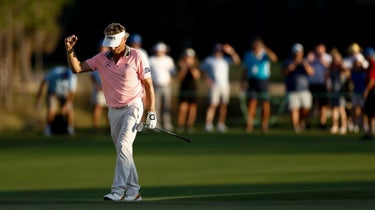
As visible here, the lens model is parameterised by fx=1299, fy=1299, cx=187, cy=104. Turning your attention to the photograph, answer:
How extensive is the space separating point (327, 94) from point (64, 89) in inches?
269

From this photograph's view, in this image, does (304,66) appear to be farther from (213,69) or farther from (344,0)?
(344,0)

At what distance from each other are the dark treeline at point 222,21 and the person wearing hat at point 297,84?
133 ft

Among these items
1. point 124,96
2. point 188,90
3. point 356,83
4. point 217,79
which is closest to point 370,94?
point 356,83

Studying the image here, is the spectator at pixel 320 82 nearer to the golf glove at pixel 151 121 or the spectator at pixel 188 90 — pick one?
the spectator at pixel 188 90

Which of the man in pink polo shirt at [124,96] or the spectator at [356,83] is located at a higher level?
the spectator at [356,83]

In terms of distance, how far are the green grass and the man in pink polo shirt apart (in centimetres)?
41

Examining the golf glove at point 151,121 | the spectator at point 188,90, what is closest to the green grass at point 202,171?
the golf glove at point 151,121

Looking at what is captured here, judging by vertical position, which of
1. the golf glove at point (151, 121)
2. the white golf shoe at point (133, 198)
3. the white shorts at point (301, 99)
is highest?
the white shorts at point (301, 99)

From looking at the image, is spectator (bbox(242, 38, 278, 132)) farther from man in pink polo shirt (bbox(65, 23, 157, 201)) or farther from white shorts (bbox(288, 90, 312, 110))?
man in pink polo shirt (bbox(65, 23, 157, 201))

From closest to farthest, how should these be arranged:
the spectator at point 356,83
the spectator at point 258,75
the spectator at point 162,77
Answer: the spectator at point 356,83 < the spectator at point 258,75 < the spectator at point 162,77

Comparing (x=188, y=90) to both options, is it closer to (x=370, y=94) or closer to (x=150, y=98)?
(x=370, y=94)

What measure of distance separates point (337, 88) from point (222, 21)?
5180cm

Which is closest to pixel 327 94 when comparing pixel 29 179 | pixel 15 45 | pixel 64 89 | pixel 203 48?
pixel 64 89

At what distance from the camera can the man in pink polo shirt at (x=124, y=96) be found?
15.2 m
